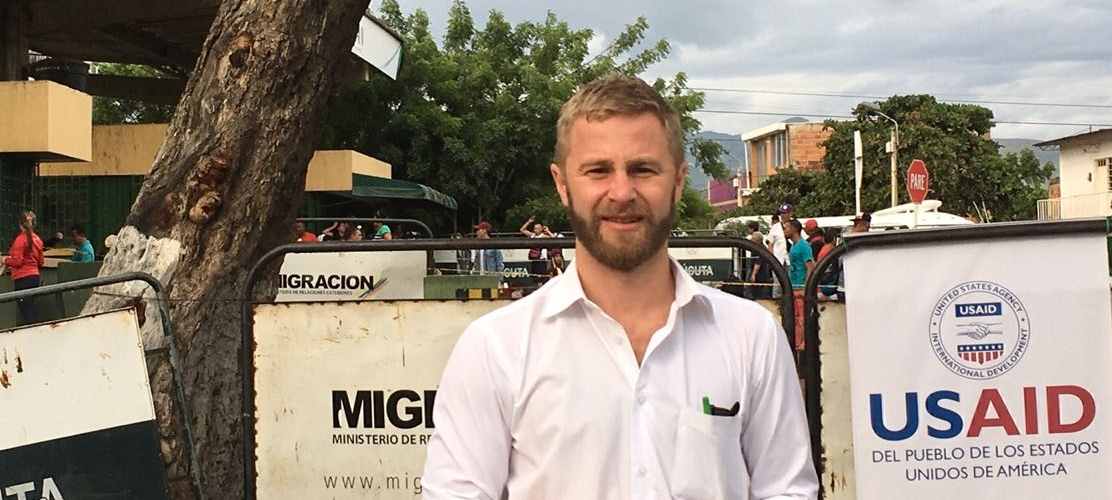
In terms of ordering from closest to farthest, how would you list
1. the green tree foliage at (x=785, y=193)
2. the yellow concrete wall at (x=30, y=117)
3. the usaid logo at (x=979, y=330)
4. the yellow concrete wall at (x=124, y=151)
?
the usaid logo at (x=979, y=330)
the yellow concrete wall at (x=30, y=117)
the yellow concrete wall at (x=124, y=151)
the green tree foliage at (x=785, y=193)

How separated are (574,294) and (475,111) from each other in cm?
3185

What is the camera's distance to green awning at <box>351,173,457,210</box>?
25.1 m

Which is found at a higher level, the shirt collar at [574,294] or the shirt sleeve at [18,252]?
the shirt sleeve at [18,252]

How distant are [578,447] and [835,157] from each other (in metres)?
56.0

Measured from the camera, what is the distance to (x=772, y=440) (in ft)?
7.07

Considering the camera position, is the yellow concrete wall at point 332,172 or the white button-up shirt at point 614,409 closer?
the white button-up shirt at point 614,409

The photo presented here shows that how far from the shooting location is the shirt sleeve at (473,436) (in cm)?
207

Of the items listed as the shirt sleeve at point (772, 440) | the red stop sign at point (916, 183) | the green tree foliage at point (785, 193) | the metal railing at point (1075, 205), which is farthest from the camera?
the green tree foliage at point (785, 193)

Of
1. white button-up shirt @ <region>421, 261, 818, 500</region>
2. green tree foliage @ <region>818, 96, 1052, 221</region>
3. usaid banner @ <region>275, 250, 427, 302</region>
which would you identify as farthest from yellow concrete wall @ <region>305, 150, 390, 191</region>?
green tree foliage @ <region>818, 96, 1052, 221</region>

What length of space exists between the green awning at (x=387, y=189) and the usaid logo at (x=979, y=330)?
21436 millimetres

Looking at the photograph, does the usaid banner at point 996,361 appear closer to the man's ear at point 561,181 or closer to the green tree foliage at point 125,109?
the man's ear at point 561,181

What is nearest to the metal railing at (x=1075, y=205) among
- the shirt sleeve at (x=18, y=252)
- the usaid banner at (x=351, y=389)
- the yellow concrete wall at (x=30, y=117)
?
the yellow concrete wall at (x=30, y=117)

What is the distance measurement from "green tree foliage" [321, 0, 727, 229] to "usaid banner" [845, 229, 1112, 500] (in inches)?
1060

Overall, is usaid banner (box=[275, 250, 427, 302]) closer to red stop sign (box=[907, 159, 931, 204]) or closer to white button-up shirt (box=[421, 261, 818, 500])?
white button-up shirt (box=[421, 261, 818, 500])
